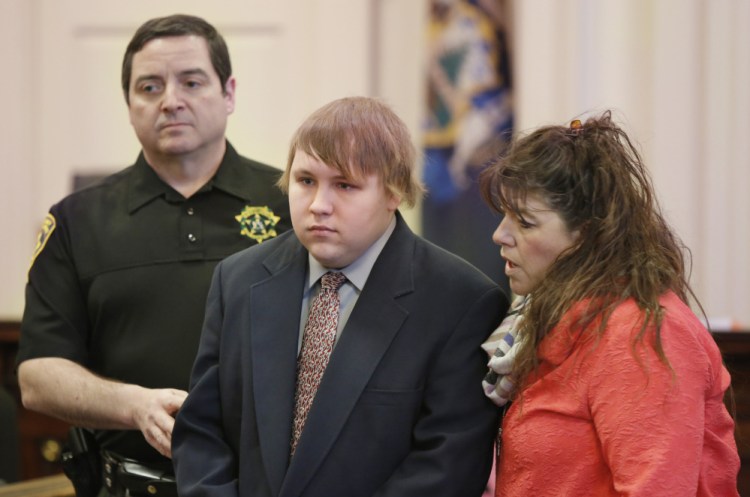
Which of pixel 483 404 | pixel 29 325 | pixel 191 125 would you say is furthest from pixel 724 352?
pixel 29 325

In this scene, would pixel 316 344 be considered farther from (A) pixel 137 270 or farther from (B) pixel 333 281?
(A) pixel 137 270

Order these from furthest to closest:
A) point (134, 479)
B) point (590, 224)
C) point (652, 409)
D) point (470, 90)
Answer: point (470, 90) < point (134, 479) < point (590, 224) < point (652, 409)

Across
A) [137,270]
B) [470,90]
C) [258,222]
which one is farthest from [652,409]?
[470,90]

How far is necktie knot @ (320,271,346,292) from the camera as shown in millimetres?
2217

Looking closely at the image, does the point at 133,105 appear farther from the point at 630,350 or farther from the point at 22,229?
the point at 22,229

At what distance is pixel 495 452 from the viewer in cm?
227

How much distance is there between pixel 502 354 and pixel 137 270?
98cm

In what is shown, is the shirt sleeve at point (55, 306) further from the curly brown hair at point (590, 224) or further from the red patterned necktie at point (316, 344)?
the curly brown hair at point (590, 224)

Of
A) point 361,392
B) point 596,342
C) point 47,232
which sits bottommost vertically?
point 361,392

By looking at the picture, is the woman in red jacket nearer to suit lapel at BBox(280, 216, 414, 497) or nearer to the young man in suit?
the young man in suit

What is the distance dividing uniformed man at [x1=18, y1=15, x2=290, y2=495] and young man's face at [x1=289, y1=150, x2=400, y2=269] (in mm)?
564

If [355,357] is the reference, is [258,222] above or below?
above

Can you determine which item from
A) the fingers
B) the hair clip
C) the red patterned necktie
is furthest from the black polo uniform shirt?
the hair clip

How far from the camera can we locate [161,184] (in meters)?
2.74
